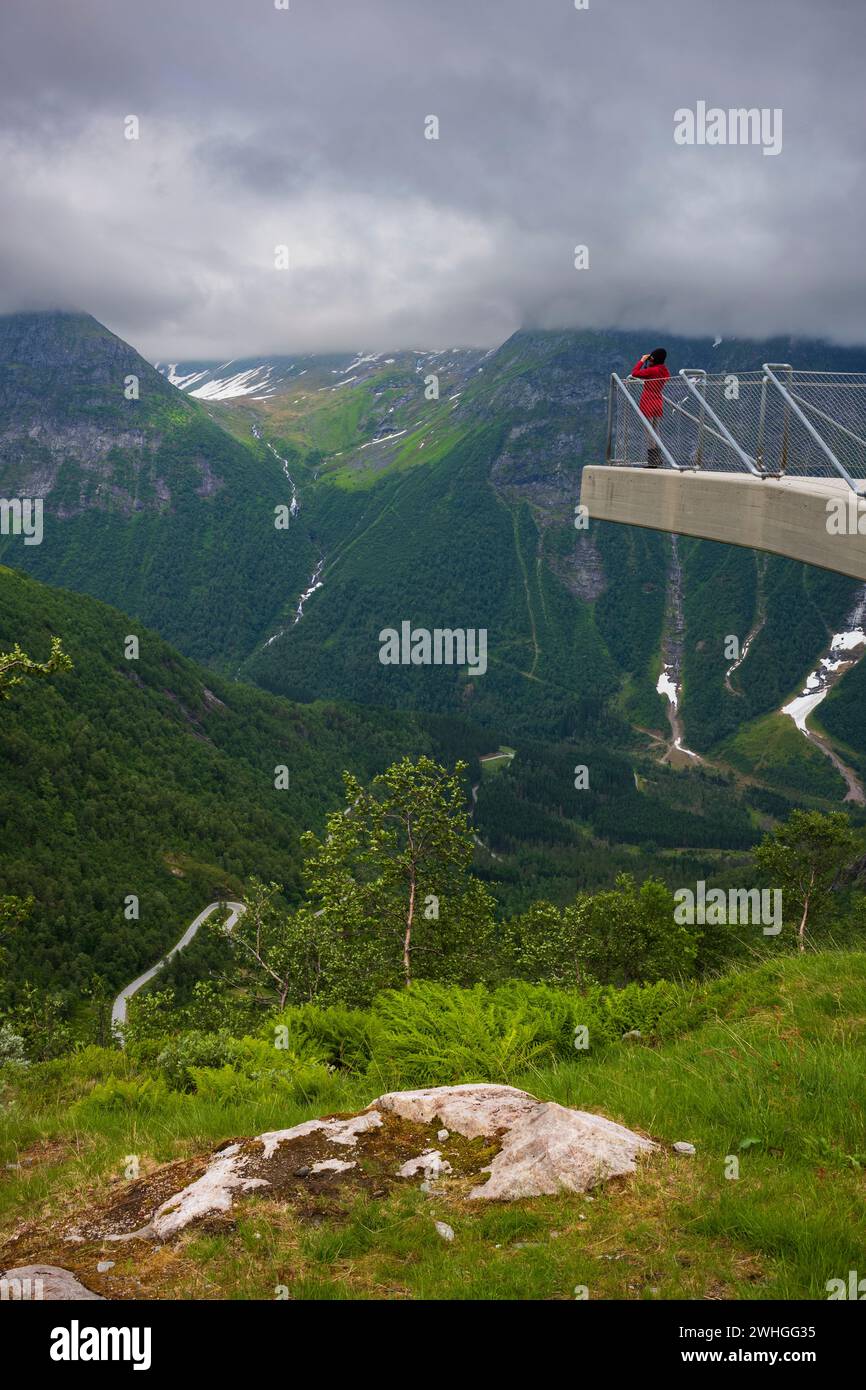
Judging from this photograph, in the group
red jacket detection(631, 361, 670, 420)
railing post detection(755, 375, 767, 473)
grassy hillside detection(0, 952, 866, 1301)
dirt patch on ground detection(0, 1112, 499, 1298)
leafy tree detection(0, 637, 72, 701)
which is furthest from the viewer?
red jacket detection(631, 361, 670, 420)

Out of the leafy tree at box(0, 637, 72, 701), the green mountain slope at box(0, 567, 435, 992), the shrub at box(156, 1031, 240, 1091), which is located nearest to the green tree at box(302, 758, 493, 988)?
the leafy tree at box(0, 637, 72, 701)

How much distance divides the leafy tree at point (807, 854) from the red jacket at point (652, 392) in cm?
2239

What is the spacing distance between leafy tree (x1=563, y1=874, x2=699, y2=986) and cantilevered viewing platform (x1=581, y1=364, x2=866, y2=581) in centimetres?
2080

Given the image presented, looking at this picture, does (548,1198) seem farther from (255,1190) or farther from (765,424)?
(765,424)

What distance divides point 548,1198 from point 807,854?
32.9 metres

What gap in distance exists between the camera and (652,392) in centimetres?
1623

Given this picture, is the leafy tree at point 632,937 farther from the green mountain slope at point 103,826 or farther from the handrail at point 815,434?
the green mountain slope at point 103,826

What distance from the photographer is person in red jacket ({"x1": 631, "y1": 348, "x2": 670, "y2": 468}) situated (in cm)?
1619

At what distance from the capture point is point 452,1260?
568 centimetres

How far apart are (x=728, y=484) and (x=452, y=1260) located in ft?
38.2

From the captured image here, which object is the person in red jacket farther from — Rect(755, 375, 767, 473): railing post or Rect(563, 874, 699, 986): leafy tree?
Rect(563, 874, 699, 986): leafy tree
